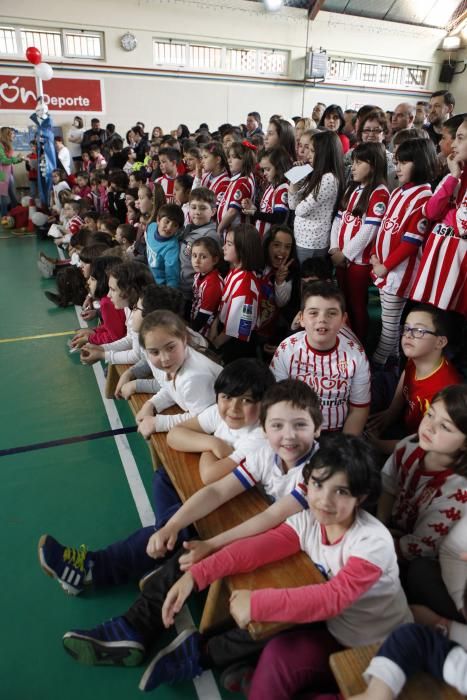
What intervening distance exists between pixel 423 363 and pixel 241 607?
1.43 m

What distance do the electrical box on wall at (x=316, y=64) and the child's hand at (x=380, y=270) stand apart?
11.7m

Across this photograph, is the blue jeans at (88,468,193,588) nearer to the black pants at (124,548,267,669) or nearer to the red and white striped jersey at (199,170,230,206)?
the black pants at (124,548,267,669)

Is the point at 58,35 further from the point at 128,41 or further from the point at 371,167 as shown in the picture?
the point at 371,167

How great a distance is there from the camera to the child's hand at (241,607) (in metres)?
1.27

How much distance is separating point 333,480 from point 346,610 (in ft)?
1.24

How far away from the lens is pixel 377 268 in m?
2.96

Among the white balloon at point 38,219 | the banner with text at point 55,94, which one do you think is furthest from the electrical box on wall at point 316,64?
the white balloon at point 38,219

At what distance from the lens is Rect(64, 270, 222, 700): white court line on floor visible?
1.60 m

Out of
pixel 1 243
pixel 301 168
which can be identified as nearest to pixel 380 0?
pixel 1 243

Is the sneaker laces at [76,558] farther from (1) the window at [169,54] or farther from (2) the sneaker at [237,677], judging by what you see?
(1) the window at [169,54]

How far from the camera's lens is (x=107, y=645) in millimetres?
1631

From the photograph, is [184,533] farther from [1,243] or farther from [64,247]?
[1,243]

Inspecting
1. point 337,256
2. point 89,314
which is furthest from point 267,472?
point 89,314

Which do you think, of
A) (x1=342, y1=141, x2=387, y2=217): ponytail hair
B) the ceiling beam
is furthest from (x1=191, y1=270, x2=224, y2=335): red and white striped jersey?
the ceiling beam
